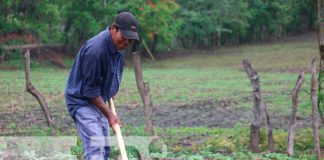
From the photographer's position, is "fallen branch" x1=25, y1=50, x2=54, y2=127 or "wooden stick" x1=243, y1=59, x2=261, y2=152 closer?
"wooden stick" x1=243, y1=59, x2=261, y2=152

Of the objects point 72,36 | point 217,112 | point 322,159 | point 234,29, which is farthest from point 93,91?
point 234,29

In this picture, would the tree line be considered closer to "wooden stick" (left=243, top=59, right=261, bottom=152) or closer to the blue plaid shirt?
"wooden stick" (left=243, top=59, right=261, bottom=152)

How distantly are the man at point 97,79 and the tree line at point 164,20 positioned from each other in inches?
351

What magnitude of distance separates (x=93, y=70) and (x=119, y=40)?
1.22 feet

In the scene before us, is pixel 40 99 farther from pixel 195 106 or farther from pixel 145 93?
pixel 195 106

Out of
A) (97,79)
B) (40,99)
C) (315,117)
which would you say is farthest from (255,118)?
(97,79)

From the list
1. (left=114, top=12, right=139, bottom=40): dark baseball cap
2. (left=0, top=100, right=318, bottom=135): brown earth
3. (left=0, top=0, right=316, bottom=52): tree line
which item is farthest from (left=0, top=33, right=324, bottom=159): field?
(left=114, top=12, right=139, bottom=40): dark baseball cap

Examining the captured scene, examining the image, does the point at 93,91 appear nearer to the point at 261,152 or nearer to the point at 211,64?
the point at 261,152

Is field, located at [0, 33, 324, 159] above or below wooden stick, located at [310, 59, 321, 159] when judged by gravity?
below

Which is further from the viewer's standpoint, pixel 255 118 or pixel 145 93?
pixel 145 93

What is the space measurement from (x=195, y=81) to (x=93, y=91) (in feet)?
74.3

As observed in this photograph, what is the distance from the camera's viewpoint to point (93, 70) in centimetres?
595

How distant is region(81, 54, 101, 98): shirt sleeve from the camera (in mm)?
5941

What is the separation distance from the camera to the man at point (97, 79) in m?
5.94
